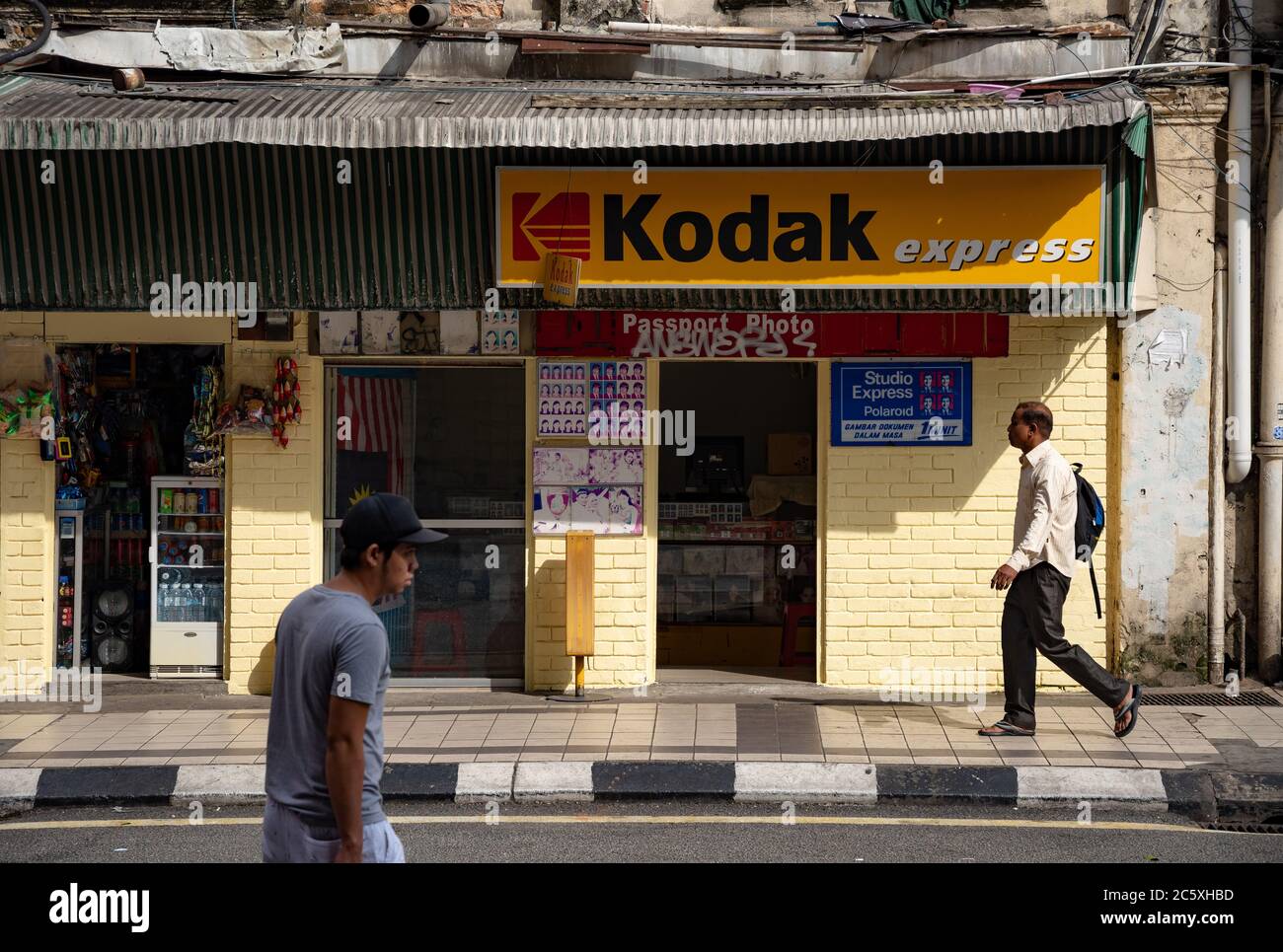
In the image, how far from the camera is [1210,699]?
9984mm

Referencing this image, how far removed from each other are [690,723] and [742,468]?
297 cm

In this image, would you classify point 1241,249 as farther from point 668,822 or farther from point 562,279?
point 668,822

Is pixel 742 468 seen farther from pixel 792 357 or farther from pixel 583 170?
pixel 583 170

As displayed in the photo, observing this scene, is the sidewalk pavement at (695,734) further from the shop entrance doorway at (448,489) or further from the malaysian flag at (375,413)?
the malaysian flag at (375,413)

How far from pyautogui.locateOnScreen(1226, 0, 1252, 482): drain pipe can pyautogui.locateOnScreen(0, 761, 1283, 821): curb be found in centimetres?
308

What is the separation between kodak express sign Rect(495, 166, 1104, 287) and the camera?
9.55 m

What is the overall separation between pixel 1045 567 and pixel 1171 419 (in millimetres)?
2291

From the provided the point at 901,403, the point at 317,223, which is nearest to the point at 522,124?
the point at 317,223

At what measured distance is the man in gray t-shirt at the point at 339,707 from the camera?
3.97 meters

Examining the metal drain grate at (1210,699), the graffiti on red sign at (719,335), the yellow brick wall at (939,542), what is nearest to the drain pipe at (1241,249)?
the yellow brick wall at (939,542)

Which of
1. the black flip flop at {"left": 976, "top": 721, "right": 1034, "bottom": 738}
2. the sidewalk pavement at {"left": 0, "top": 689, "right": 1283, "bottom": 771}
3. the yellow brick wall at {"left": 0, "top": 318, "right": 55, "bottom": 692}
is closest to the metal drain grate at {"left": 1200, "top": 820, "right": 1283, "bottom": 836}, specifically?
the sidewalk pavement at {"left": 0, "top": 689, "right": 1283, "bottom": 771}

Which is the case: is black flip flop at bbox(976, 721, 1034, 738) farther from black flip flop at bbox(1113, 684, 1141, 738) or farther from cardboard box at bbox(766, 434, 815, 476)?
cardboard box at bbox(766, 434, 815, 476)

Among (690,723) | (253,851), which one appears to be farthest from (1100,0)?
(253,851)

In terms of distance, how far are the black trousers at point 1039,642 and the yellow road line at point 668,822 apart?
4.07ft
